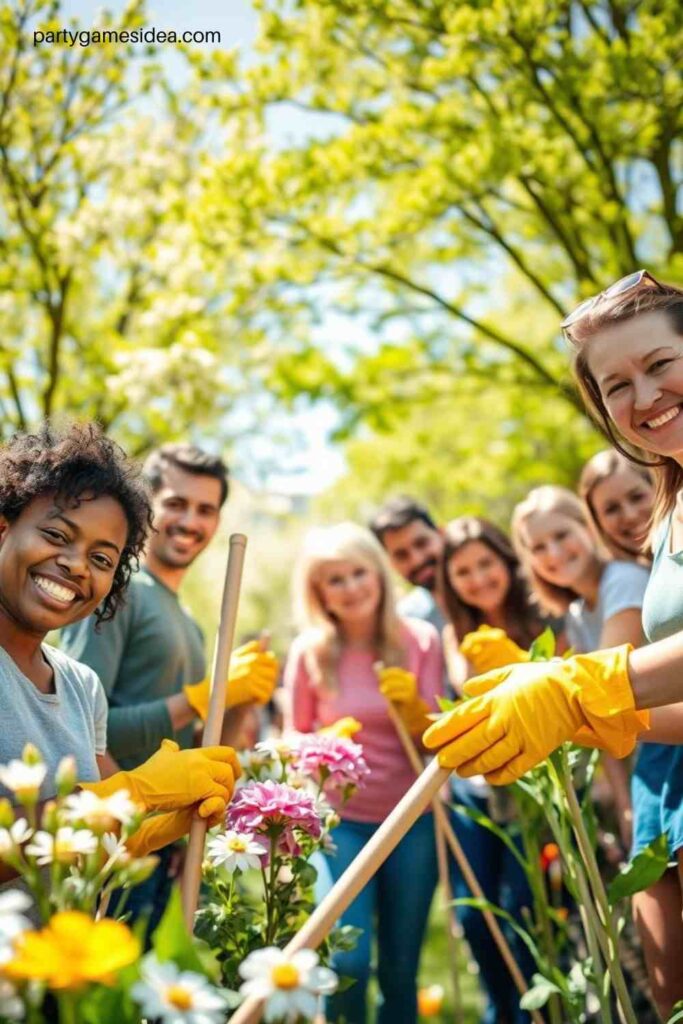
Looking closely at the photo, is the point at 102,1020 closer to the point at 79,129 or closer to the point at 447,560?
the point at 447,560

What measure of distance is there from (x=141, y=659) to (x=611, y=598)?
135 centimetres

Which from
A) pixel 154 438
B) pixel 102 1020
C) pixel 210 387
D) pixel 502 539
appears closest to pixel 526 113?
pixel 210 387

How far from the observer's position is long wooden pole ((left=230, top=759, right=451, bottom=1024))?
45.5 inches

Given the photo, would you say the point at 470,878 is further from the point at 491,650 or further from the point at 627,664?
the point at 627,664

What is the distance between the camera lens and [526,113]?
530 centimetres

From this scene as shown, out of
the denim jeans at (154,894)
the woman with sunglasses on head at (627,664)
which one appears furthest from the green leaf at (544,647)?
the denim jeans at (154,894)

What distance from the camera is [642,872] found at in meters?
1.74

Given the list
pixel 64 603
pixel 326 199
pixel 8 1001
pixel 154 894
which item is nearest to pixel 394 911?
pixel 154 894

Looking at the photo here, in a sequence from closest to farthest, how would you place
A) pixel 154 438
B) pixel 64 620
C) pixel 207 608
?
pixel 64 620
pixel 154 438
pixel 207 608

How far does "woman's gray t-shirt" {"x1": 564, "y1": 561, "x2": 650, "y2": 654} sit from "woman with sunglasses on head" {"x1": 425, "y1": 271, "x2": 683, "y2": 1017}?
21.1 inches

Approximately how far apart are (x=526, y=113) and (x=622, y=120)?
1.71 ft

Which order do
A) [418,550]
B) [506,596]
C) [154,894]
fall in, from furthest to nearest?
[418,550] → [506,596] → [154,894]

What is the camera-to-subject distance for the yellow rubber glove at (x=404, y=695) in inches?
115

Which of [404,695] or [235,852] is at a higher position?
[404,695]
